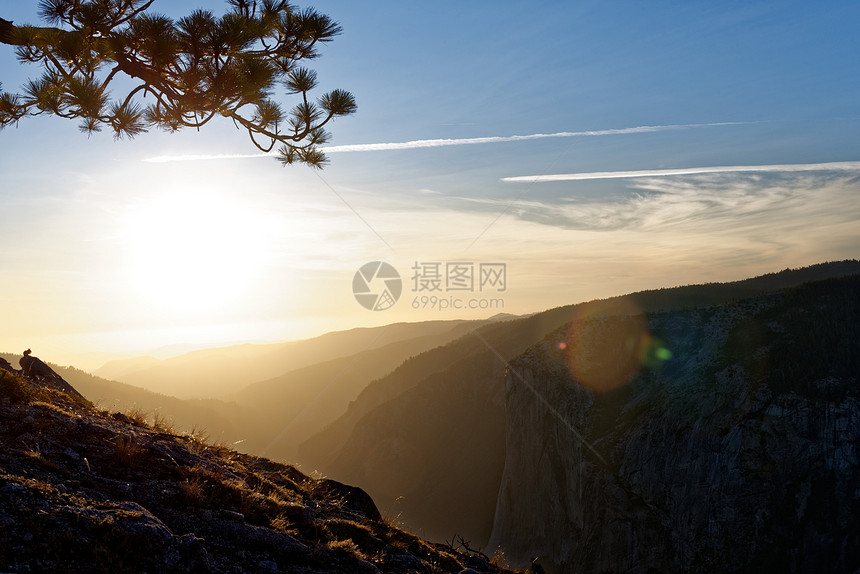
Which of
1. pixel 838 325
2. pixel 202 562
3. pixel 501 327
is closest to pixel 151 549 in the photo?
pixel 202 562

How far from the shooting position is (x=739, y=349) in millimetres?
27734

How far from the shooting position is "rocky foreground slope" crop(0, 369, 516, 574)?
4438 mm

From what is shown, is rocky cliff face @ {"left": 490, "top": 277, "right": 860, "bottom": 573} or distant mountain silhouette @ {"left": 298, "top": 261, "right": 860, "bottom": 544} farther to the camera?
distant mountain silhouette @ {"left": 298, "top": 261, "right": 860, "bottom": 544}

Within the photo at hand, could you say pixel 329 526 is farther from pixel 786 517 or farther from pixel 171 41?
pixel 786 517

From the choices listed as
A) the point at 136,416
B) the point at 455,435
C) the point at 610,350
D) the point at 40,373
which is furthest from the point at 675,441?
the point at 455,435

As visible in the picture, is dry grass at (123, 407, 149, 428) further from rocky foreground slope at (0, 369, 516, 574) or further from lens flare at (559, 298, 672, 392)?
lens flare at (559, 298, 672, 392)

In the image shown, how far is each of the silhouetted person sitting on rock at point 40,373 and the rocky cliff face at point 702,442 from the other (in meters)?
24.9

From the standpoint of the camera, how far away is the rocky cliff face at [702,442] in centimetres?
2192

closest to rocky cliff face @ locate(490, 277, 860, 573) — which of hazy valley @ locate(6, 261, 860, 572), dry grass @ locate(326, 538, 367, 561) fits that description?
hazy valley @ locate(6, 261, 860, 572)

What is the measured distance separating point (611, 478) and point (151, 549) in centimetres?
2673

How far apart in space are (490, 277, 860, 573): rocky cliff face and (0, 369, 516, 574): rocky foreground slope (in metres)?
19.4

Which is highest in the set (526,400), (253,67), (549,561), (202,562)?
(253,67)

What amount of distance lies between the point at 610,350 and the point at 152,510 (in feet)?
105

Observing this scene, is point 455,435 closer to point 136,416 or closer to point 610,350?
point 610,350
